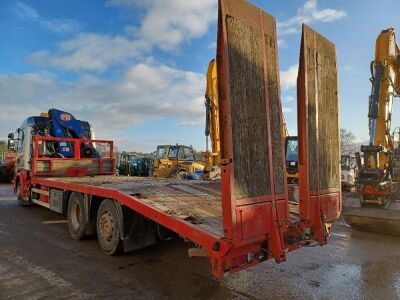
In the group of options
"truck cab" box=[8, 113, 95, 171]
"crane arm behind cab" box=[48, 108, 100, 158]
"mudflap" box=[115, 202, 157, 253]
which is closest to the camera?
"mudflap" box=[115, 202, 157, 253]

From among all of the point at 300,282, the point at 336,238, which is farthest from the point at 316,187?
the point at 336,238

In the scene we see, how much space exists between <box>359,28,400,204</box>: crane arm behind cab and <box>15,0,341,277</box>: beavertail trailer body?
3.94m

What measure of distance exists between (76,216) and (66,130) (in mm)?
5184

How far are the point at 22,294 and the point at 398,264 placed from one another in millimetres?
5308

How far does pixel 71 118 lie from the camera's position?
37.2 feet

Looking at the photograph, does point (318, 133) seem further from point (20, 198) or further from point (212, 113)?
point (212, 113)

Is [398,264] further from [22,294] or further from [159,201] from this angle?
[22,294]

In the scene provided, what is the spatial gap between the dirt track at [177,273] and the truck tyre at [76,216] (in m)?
0.18

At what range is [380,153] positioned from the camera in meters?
8.70

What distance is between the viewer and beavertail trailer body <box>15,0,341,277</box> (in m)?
3.47

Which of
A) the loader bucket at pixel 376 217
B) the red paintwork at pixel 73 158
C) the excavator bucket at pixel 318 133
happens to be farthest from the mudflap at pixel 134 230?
the red paintwork at pixel 73 158

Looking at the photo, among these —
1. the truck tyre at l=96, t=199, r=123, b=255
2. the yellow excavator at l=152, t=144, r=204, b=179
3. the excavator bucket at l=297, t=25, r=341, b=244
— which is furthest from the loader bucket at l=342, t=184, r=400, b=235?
the yellow excavator at l=152, t=144, r=204, b=179

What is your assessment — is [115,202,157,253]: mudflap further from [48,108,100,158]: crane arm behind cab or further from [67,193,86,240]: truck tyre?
[48,108,100,158]: crane arm behind cab

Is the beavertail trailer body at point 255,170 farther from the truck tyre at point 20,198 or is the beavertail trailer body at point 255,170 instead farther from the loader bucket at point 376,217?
the truck tyre at point 20,198
